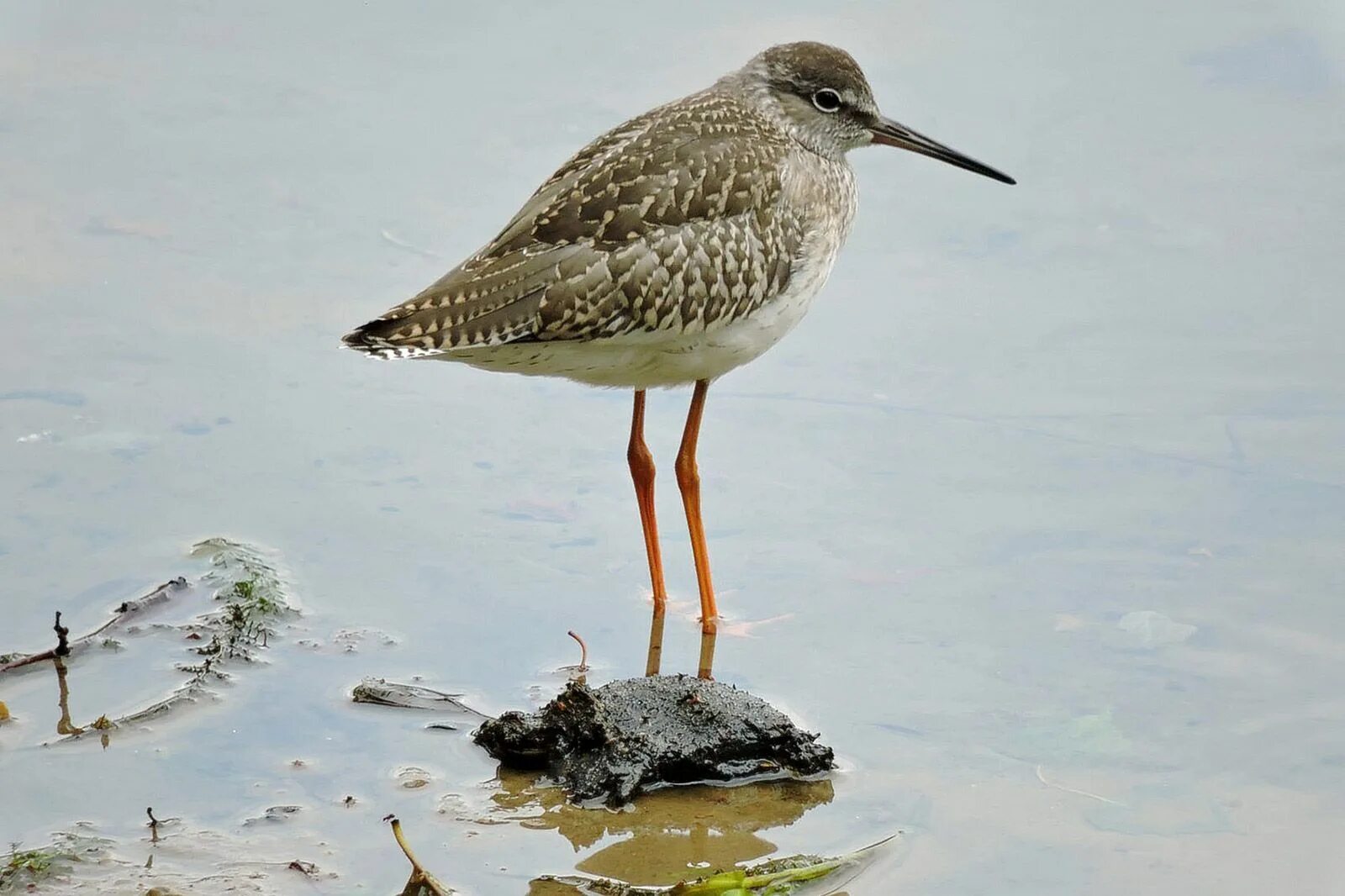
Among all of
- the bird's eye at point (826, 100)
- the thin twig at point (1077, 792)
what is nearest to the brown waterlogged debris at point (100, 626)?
the thin twig at point (1077, 792)

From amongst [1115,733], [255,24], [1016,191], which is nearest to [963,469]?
[1115,733]

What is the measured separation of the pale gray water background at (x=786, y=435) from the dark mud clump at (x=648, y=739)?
0.21m

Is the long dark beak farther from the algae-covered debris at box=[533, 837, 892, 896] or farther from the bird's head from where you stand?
the algae-covered debris at box=[533, 837, 892, 896]

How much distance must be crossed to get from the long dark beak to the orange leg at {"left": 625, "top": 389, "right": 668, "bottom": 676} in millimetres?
1835

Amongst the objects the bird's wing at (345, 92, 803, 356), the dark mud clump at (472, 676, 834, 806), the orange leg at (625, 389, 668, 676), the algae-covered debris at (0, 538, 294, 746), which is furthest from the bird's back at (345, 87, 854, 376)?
the dark mud clump at (472, 676, 834, 806)

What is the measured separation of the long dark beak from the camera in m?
8.63

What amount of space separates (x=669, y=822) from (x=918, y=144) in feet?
13.7

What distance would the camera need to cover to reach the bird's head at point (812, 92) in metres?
8.28

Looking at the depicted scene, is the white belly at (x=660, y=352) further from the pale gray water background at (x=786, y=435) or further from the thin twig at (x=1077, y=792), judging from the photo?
the thin twig at (x=1077, y=792)

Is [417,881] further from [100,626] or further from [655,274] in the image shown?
[655,274]

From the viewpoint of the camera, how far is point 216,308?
30.6 feet

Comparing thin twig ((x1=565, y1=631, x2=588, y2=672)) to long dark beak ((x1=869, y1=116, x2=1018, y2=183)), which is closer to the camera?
thin twig ((x1=565, y1=631, x2=588, y2=672))

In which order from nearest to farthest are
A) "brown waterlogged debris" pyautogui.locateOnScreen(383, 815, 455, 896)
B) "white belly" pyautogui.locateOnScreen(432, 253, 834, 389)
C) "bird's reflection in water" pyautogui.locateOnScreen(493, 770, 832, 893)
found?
"brown waterlogged debris" pyautogui.locateOnScreen(383, 815, 455, 896)
"bird's reflection in water" pyautogui.locateOnScreen(493, 770, 832, 893)
"white belly" pyautogui.locateOnScreen(432, 253, 834, 389)

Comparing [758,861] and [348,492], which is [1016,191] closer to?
[348,492]
